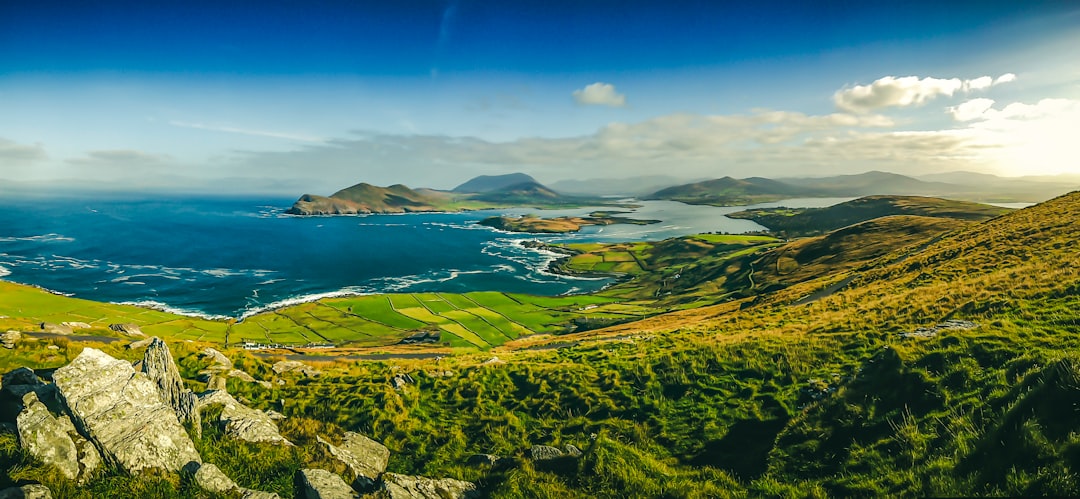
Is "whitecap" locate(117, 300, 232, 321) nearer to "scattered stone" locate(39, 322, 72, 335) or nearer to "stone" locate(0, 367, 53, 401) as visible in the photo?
"scattered stone" locate(39, 322, 72, 335)

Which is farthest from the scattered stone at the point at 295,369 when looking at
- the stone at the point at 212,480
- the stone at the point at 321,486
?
the stone at the point at 321,486

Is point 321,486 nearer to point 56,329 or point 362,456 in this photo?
point 362,456

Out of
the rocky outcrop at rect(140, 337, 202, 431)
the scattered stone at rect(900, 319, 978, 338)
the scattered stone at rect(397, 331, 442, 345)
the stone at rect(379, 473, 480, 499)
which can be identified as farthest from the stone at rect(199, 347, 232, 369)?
the scattered stone at rect(397, 331, 442, 345)

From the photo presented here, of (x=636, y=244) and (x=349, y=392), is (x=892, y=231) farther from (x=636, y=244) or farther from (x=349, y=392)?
(x=349, y=392)

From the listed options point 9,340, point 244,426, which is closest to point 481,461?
point 244,426

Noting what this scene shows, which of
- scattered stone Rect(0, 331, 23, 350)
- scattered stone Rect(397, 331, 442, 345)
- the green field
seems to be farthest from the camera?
the green field

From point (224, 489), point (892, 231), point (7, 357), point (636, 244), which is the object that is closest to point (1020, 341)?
point (224, 489)

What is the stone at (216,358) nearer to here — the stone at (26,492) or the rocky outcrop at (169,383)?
the rocky outcrop at (169,383)
